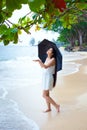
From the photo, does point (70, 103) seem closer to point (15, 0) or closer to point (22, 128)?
point (22, 128)

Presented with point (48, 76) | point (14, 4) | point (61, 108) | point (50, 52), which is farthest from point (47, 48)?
point (14, 4)

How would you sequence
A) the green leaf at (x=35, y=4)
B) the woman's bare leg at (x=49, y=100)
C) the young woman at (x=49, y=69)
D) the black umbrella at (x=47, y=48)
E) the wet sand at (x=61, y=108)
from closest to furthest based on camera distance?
1. the green leaf at (x=35, y=4)
2. the wet sand at (x=61, y=108)
3. the young woman at (x=49, y=69)
4. the black umbrella at (x=47, y=48)
5. the woman's bare leg at (x=49, y=100)

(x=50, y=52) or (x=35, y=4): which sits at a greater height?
(x=35, y=4)

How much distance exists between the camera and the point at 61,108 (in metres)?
8.46

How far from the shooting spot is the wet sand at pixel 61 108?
687 cm

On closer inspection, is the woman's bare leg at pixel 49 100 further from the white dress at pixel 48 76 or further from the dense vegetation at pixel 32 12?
the dense vegetation at pixel 32 12

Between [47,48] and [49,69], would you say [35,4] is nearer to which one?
[49,69]

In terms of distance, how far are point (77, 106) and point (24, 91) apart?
3823 millimetres

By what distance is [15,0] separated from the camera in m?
0.99

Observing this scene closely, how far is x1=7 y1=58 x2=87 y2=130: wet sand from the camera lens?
6.87 meters

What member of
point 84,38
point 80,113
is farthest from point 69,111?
point 84,38

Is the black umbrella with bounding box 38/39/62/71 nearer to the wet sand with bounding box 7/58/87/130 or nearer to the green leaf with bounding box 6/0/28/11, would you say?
the wet sand with bounding box 7/58/87/130

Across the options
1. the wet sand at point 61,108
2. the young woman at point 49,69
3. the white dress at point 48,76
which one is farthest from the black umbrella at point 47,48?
the wet sand at point 61,108

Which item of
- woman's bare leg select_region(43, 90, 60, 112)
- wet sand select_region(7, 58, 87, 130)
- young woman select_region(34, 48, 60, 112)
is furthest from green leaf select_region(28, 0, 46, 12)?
woman's bare leg select_region(43, 90, 60, 112)
